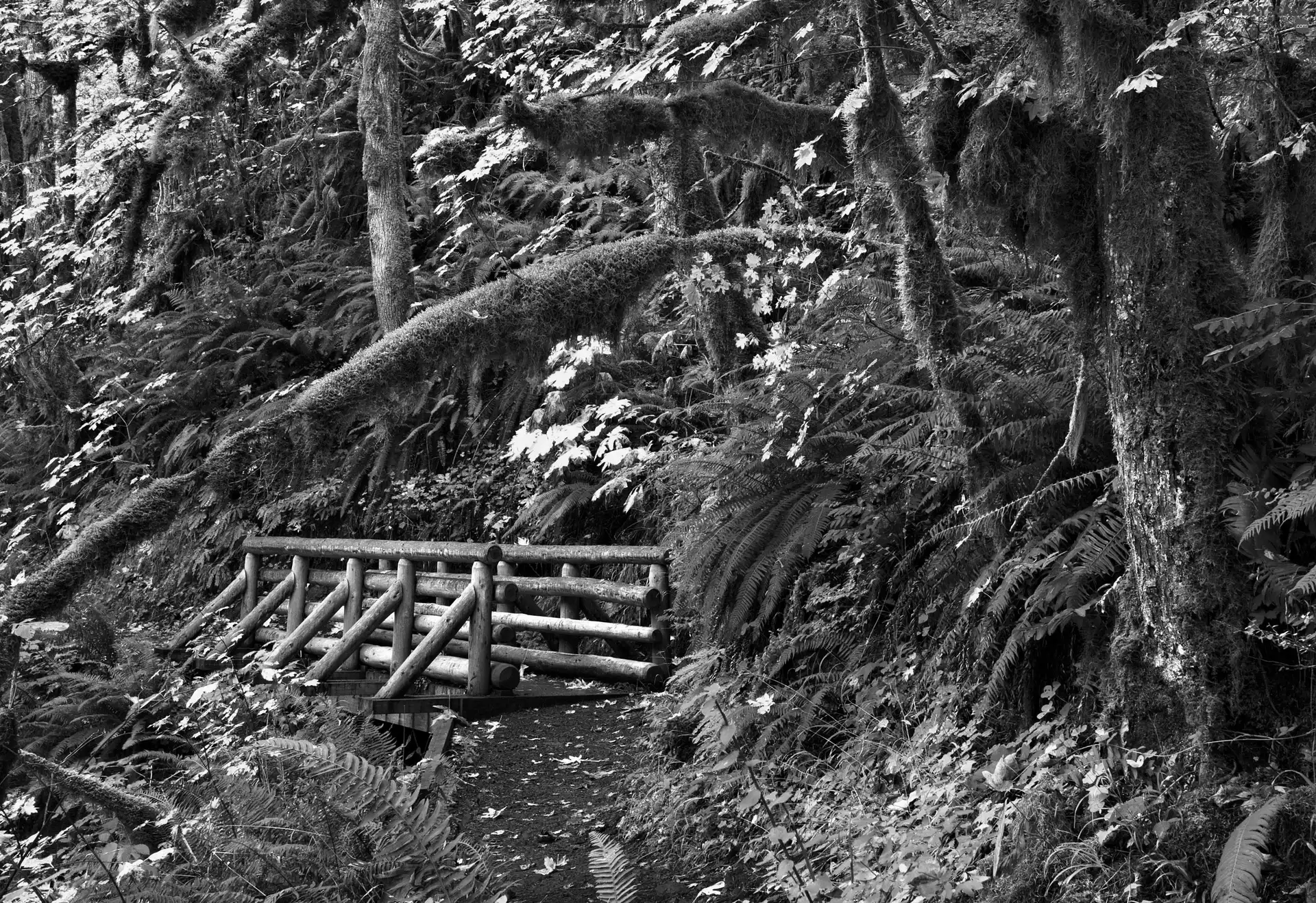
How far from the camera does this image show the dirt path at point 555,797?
16.0 feet

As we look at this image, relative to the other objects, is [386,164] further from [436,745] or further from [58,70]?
[436,745]

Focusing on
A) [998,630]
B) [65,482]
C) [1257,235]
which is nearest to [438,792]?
[998,630]

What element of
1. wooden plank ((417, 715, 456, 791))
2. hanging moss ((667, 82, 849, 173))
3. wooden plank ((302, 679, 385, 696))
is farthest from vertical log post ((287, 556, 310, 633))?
hanging moss ((667, 82, 849, 173))

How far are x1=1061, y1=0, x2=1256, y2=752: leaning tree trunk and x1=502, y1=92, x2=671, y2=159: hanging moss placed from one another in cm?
295

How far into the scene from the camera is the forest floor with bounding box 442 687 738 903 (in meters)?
4.81

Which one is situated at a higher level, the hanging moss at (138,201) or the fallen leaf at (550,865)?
the hanging moss at (138,201)

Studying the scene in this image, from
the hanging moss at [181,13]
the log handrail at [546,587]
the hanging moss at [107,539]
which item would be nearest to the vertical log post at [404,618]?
the log handrail at [546,587]

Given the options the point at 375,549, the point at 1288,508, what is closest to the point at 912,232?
the point at 1288,508

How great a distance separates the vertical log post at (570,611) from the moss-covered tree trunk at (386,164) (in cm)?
354

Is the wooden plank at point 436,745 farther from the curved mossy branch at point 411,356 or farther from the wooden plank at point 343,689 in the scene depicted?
the curved mossy branch at point 411,356

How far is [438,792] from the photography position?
5918 millimetres

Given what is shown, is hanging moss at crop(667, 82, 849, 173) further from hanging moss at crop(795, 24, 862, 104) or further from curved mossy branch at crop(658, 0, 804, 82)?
hanging moss at crop(795, 24, 862, 104)

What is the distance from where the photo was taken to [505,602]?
8.22m

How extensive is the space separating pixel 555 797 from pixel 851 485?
103 inches
